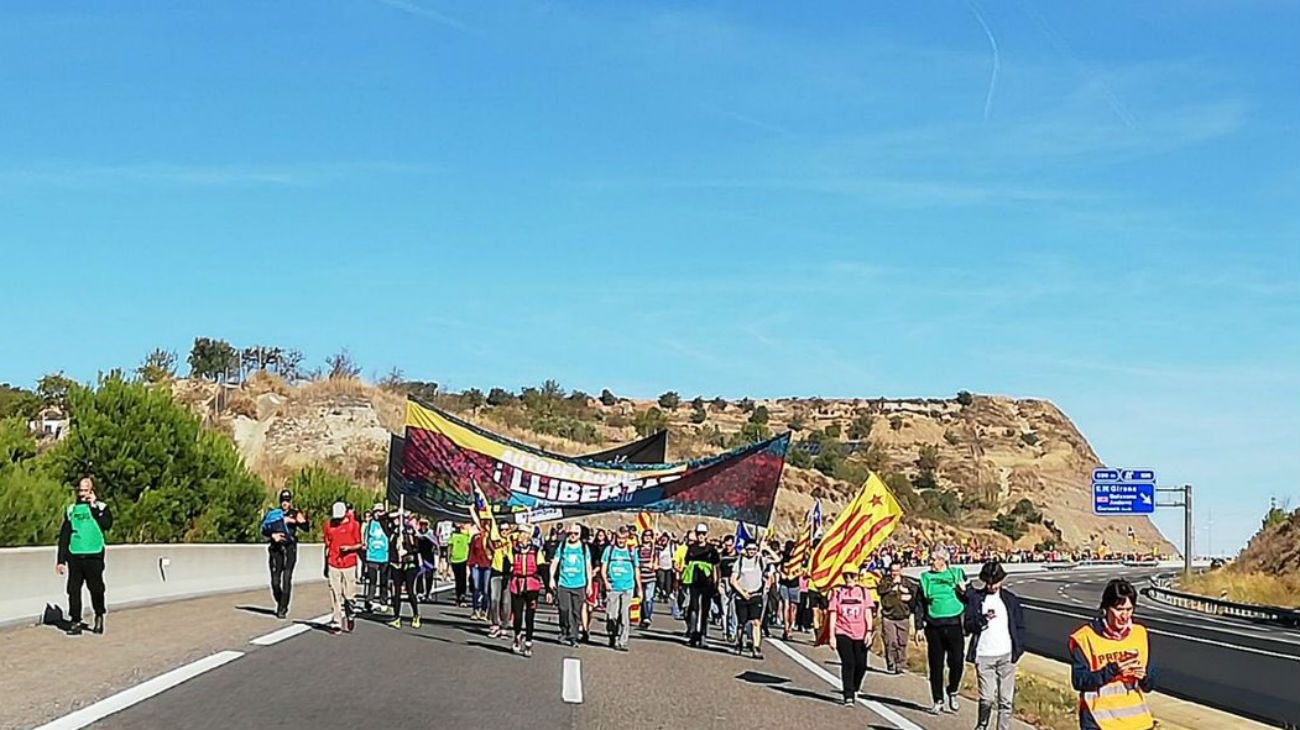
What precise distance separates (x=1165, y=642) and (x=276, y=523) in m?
13.3

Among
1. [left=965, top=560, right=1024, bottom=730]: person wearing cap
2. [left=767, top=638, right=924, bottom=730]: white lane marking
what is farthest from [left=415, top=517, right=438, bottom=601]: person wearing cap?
[left=965, top=560, right=1024, bottom=730]: person wearing cap

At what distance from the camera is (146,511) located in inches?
1750

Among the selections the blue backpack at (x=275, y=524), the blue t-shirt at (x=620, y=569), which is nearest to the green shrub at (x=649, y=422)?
the blue backpack at (x=275, y=524)

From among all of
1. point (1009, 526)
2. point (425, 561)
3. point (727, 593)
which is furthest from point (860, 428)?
point (727, 593)

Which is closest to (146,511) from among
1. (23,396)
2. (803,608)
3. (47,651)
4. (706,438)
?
(803,608)

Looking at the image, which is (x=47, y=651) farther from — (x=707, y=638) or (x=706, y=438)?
(x=706, y=438)

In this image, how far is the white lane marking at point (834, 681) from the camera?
608 inches

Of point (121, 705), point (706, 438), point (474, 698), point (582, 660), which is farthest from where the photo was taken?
point (706, 438)

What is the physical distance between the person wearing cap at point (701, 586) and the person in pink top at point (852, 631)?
6.35m

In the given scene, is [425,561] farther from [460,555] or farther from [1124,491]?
[1124,491]

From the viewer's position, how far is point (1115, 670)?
916 centimetres

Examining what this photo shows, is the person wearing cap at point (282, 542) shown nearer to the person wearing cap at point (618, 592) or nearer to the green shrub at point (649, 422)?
the person wearing cap at point (618, 592)

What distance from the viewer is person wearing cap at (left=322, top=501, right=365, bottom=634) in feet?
70.6

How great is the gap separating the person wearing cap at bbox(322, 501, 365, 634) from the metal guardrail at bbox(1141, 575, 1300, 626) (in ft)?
122
